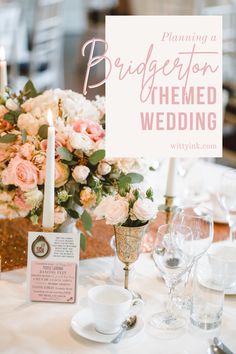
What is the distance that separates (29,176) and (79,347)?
1.27ft

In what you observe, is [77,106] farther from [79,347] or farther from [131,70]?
[79,347]

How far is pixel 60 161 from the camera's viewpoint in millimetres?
1361

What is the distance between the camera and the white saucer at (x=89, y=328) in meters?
1.15

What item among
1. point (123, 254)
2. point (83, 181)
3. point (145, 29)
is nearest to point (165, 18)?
point (145, 29)

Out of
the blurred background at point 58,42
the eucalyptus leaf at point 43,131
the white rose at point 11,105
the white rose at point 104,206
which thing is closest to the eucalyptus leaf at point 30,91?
the white rose at point 11,105

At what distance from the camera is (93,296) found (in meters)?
1.19

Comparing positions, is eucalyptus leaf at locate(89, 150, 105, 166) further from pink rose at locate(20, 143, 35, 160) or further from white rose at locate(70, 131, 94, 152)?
pink rose at locate(20, 143, 35, 160)

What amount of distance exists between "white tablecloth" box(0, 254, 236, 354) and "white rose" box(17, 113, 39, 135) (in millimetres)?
341

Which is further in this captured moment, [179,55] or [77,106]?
[77,106]

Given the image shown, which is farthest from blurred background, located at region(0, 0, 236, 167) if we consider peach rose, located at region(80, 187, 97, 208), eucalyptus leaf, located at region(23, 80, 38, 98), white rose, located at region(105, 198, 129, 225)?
white rose, located at region(105, 198, 129, 225)

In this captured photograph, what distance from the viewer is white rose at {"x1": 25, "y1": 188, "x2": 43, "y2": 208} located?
1326 mm

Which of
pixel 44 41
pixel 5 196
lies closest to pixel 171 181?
pixel 5 196

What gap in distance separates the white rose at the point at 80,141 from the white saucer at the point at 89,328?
350mm

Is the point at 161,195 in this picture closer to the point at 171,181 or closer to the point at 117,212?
the point at 171,181
